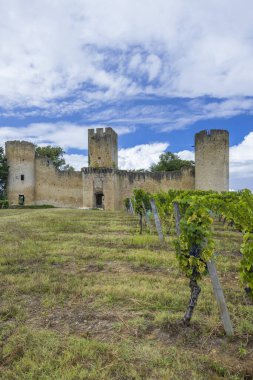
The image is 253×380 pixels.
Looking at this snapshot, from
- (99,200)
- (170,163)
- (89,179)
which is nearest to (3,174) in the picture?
(89,179)

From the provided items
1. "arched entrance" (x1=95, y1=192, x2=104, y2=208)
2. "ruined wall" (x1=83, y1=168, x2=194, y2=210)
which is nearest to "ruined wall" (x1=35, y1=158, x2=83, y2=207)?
"arched entrance" (x1=95, y1=192, x2=104, y2=208)

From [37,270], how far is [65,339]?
91.0 inches

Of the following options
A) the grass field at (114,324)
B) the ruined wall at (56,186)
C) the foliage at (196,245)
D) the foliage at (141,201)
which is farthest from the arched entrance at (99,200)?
the foliage at (196,245)

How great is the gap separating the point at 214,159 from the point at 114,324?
22852mm

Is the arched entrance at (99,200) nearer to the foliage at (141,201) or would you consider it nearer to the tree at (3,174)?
the tree at (3,174)

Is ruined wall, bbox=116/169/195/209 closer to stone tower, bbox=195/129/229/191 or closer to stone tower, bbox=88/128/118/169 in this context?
stone tower, bbox=88/128/118/169

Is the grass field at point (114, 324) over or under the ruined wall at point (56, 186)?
under

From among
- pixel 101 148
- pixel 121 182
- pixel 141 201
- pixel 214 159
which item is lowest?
pixel 141 201

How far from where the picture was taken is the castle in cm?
2876

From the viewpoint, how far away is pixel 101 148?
102 feet

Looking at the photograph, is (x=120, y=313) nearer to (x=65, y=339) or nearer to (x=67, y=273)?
(x=65, y=339)

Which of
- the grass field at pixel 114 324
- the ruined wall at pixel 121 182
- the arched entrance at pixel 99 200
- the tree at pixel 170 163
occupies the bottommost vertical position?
the grass field at pixel 114 324

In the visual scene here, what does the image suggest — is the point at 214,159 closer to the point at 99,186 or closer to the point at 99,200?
the point at 99,186

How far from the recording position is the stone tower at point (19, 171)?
3116cm
